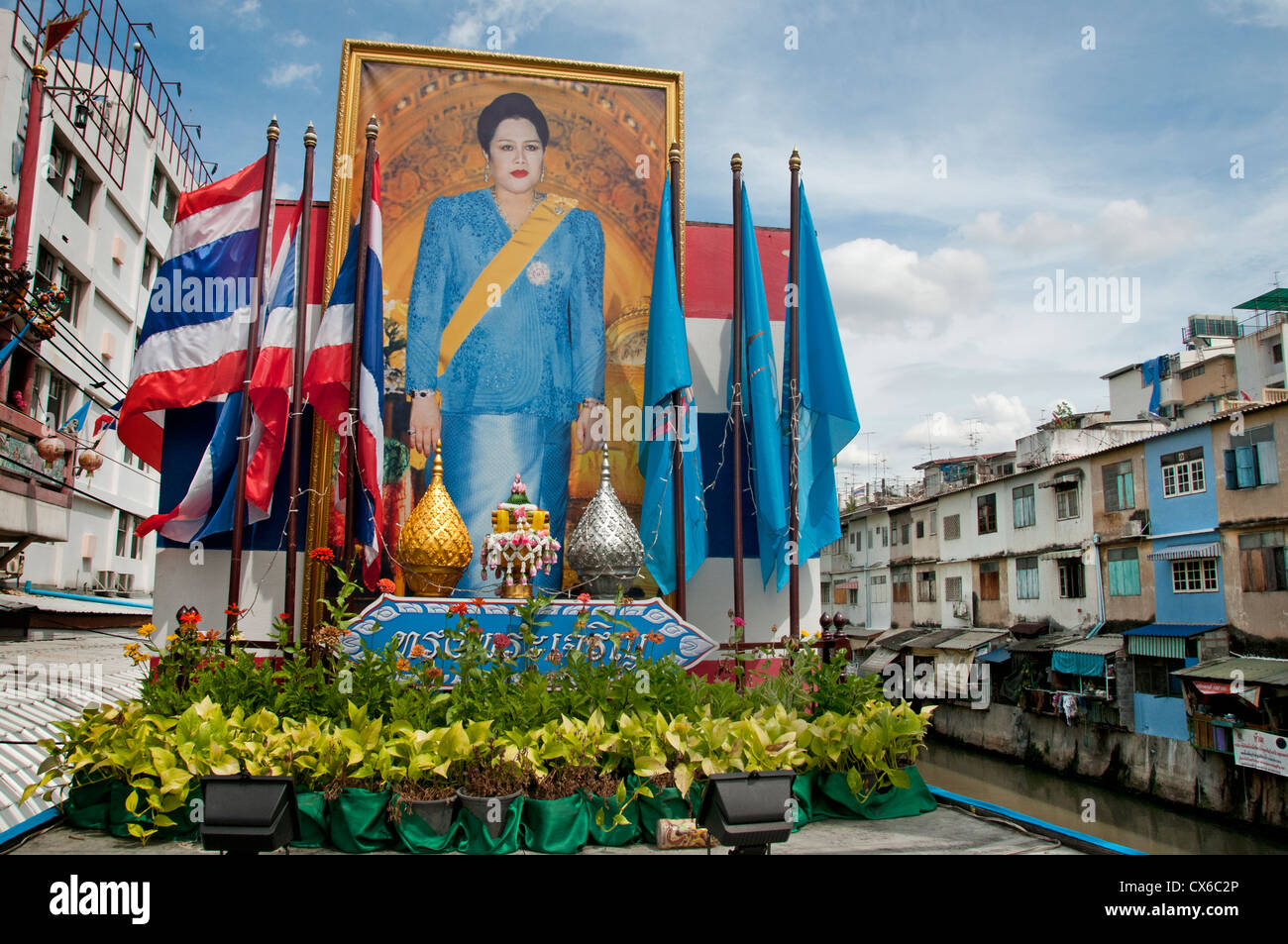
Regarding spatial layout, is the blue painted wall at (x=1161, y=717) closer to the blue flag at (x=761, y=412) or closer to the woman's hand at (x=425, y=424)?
the blue flag at (x=761, y=412)

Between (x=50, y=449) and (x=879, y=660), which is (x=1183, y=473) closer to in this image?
(x=879, y=660)

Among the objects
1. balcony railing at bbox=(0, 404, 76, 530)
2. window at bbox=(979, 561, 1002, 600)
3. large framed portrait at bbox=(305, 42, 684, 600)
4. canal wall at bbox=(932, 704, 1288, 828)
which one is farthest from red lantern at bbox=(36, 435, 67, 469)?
window at bbox=(979, 561, 1002, 600)

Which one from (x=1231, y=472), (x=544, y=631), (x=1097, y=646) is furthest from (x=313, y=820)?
(x=1097, y=646)

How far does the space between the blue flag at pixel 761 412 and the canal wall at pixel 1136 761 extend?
26.1 feet

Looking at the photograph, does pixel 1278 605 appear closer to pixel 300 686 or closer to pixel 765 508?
pixel 765 508

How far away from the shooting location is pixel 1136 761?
21.4 metres

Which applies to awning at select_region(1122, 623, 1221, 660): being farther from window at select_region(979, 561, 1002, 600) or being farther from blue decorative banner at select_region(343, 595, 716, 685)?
blue decorative banner at select_region(343, 595, 716, 685)

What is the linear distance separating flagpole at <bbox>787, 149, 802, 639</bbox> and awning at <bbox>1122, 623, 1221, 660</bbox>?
17.4 meters

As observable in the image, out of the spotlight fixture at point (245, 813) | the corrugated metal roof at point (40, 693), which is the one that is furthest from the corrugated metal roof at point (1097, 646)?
the spotlight fixture at point (245, 813)

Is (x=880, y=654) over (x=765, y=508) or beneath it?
beneath
